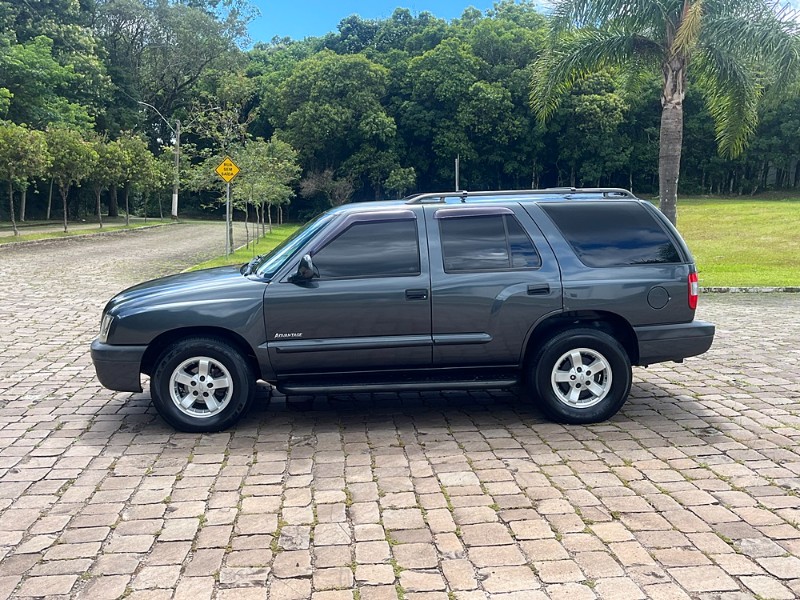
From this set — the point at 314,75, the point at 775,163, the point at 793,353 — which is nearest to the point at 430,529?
the point at 793,353

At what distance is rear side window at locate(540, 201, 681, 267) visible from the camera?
5.92m

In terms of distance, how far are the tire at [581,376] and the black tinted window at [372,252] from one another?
1.30 meters

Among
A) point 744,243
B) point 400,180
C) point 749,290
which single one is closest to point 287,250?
point 749,290

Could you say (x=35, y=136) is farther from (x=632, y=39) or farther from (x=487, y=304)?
(x=487, y=304)

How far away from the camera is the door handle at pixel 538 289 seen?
5.73 m

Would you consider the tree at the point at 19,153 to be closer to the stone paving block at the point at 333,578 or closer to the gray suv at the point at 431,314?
the gray suv at the point at 431,314

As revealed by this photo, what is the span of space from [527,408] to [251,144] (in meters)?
31.0

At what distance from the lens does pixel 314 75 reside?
5391 centimetres

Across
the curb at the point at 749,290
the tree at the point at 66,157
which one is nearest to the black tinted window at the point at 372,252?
the curb at the point at 749,290

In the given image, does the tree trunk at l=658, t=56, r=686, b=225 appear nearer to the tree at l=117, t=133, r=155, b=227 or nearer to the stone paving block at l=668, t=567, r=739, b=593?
the stone paving block at l=668, t=567, r=739, b=593

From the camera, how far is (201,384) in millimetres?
5652

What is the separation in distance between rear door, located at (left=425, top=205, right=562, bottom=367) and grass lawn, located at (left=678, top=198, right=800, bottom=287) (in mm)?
11049

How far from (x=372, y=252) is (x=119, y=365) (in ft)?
7.15

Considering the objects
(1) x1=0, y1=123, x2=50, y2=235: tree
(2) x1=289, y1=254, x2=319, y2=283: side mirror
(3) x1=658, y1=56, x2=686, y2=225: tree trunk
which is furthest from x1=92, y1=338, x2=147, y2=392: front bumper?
(1) x1=0, y1=123, x2=50, y2=235: tree
